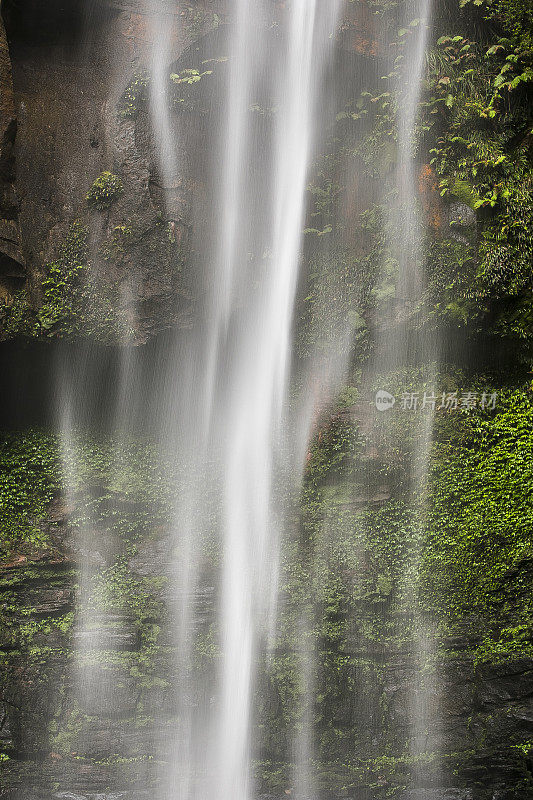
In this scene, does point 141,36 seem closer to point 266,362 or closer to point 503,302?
point 266,362

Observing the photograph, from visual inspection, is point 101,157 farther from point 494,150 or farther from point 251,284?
point 494,150

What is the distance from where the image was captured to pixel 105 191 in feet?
20.6

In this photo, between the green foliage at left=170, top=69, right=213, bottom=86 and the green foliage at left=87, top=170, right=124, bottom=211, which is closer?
the green foliage at left=87, top=170, right=124, bottom=211

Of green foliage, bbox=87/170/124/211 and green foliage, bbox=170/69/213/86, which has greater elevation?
green foliage, bbox=170/69/213/86

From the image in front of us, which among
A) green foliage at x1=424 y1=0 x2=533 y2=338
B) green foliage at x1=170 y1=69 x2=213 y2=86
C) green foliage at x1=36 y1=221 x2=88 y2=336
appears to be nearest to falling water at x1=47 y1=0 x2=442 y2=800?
green foliage at x1=170 y1=69 x2=213 y2=86

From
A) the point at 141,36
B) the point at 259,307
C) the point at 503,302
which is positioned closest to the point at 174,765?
the point at 259,307

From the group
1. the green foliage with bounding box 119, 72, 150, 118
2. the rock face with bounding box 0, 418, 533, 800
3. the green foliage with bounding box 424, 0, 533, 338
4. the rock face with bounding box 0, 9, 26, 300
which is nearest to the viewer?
the rock face with bounding box 0, 9, 26, 300

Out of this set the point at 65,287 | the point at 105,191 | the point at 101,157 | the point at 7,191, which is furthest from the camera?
the point at 101,157

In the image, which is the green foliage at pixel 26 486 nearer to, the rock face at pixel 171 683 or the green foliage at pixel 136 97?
the rock face at pixel 171 683

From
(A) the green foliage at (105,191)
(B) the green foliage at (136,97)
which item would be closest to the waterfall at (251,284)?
(B) the green foliage at (136,97)

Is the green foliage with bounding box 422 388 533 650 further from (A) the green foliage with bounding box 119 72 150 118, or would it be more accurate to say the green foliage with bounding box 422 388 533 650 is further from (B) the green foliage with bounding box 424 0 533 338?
(A) the green foliage with bounding box 119 72 150 118

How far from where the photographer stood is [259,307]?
6.54 metres

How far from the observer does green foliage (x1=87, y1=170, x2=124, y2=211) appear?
6.27 meters

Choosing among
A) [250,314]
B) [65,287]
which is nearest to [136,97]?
[65,287]
